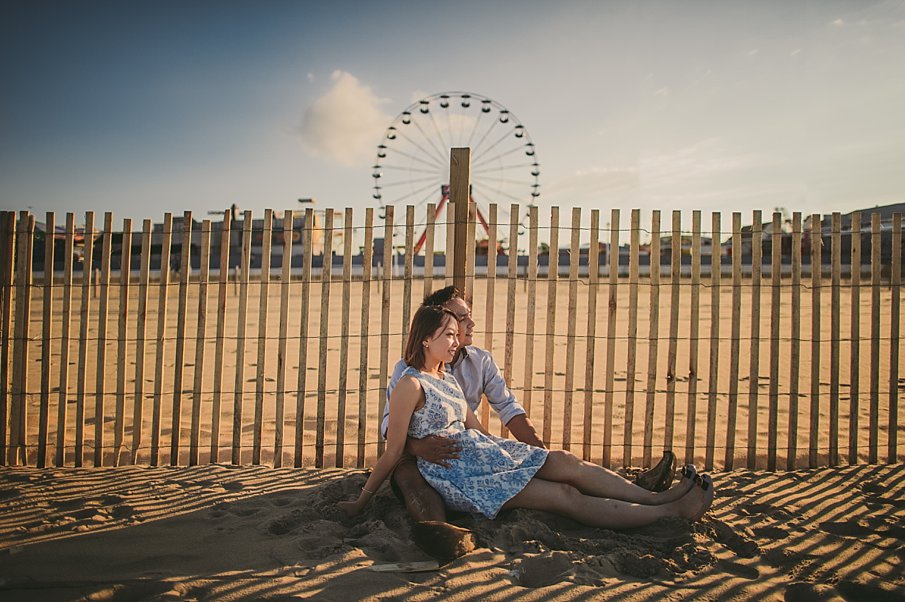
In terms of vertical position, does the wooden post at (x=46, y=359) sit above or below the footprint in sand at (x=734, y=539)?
above

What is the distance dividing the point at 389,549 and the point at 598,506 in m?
1.10

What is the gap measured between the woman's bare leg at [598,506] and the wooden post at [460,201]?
5.18 feet

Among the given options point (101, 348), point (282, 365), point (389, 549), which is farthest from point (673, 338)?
point (101, 348)

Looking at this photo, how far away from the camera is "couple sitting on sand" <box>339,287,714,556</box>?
3.02 m

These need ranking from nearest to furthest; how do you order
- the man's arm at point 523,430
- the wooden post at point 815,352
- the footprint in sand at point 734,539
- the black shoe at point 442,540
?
the black shoe at point 442,540
the footprint in sand at point 734,539
the man's arm at point 523,430
the wooden post at point 815,352

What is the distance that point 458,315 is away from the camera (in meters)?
3.48

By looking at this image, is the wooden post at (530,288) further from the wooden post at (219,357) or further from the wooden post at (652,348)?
the wooden post at (219,357)

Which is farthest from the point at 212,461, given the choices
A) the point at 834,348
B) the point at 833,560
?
the point at 834,348

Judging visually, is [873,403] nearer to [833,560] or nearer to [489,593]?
[833,560]

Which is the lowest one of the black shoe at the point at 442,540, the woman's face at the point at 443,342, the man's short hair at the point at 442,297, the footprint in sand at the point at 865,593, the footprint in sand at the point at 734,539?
the footprint in sand at the point at 865,593

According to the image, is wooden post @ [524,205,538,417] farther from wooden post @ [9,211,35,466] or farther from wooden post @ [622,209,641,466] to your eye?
wooden post @ [9,211,35,466]

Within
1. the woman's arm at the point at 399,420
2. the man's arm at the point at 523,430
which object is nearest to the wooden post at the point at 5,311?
the woman's arm at the point at 399,420

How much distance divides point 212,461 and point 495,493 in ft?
7.84

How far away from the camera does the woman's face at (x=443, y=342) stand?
10.4 ft
